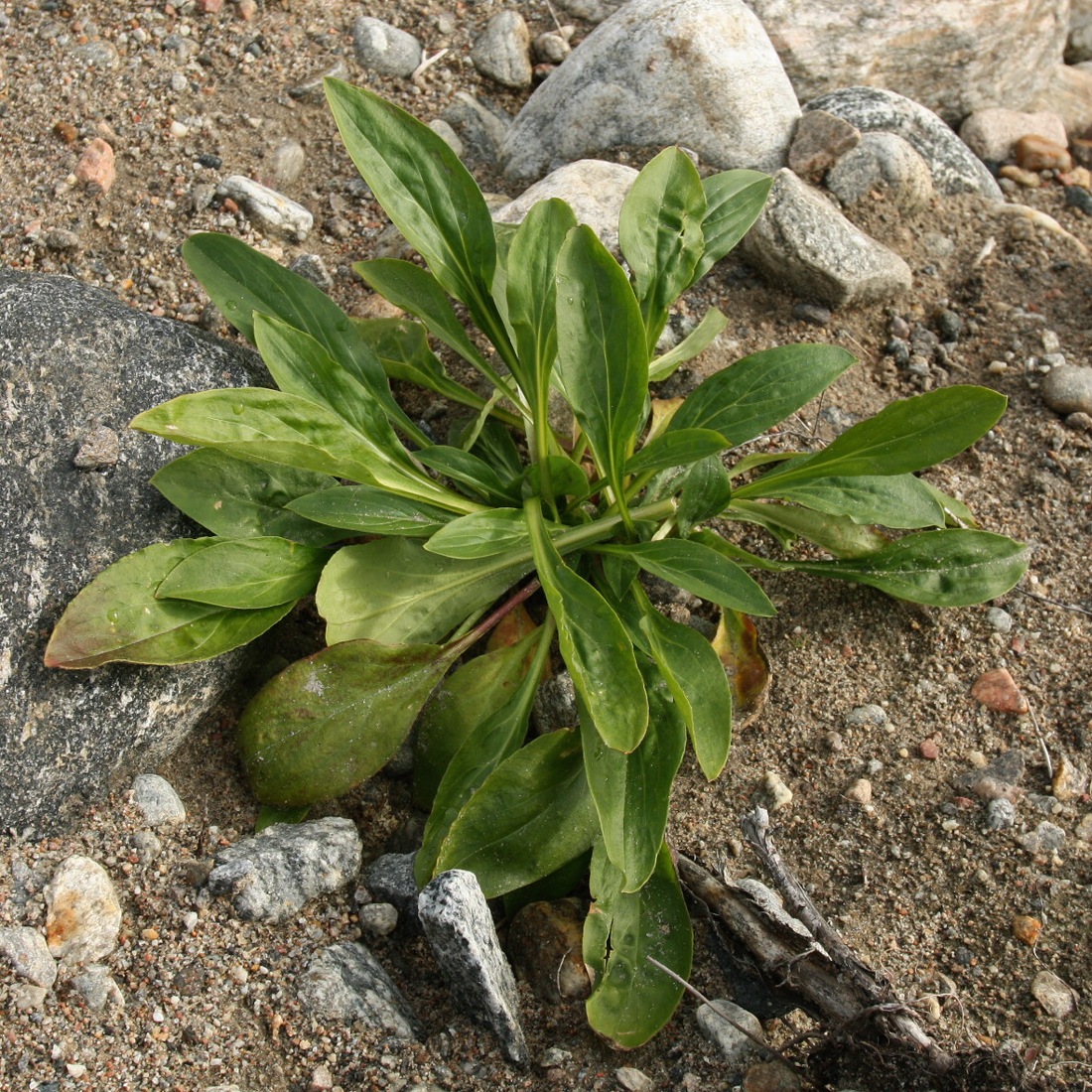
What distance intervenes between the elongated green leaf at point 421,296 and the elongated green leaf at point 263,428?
576mm

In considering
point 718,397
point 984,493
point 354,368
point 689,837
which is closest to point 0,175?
point 354,368

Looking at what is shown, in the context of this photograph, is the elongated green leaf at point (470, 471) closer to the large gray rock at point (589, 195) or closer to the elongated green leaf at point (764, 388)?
the elongated green leaf at point (764, 388)

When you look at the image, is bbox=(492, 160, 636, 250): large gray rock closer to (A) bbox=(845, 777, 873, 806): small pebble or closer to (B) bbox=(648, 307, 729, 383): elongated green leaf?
(B) bbox=(648, 307, 729, 383): elongated green leaf

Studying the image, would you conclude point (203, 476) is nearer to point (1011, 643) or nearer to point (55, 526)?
point (55, 526)

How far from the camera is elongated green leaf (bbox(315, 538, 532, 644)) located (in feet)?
9.05

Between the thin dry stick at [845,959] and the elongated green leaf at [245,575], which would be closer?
the thin dry stick at [845,959]

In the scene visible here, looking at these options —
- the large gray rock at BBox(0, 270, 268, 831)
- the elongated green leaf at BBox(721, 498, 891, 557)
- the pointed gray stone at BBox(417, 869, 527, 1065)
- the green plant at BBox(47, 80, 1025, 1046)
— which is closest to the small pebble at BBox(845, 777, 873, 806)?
the green plant at BBox(47, 80, 1025, 1046)

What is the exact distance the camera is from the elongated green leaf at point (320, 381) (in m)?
2.59

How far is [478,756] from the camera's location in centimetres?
270

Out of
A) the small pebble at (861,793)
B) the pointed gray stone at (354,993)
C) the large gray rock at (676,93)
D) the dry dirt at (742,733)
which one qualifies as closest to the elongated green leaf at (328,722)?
the dry dirt at (742,733)

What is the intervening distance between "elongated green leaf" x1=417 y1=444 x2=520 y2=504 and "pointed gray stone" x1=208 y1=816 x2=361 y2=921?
0.86m

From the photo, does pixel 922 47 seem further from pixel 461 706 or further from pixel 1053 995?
pixel 1053 995

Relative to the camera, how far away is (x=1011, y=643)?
307 cm

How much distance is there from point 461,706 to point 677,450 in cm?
81
